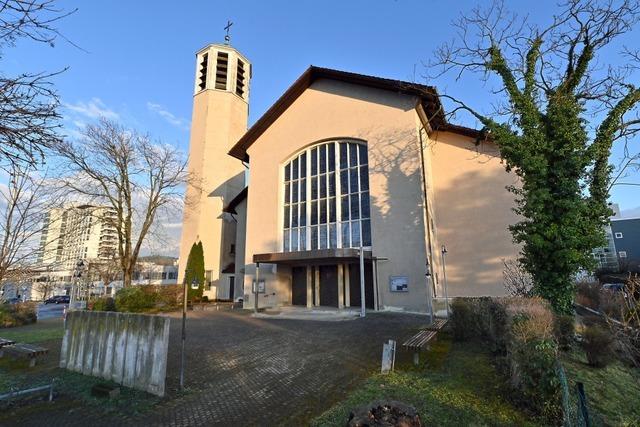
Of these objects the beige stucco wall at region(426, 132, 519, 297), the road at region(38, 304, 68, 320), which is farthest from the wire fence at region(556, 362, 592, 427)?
the road at region(38, 304, 68, 320)

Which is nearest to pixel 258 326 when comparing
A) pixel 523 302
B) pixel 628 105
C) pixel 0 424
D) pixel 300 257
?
pixel 300 257

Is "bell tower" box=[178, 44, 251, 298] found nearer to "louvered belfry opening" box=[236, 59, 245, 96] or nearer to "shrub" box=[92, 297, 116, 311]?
"louvered belfry opening" box=[236, 59, 245, 96]

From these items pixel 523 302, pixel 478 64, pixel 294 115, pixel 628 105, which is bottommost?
pixel 523 302

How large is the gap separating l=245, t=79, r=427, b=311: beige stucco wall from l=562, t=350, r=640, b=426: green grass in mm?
8769

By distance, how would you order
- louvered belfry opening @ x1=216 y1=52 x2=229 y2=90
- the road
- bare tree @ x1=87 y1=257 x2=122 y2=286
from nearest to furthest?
the road, louvered belfry opening @ x1=216 y1=52 x2=229 y2=90, bare tree @ x1=87 y1=257 x2=122 y2=286

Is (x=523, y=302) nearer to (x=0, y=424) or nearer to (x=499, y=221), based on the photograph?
(x=0, y=424)

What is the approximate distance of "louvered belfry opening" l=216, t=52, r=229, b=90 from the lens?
2973cm

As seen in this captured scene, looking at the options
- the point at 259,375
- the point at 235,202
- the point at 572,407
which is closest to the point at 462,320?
the point at 572,407

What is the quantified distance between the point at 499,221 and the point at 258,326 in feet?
48.0

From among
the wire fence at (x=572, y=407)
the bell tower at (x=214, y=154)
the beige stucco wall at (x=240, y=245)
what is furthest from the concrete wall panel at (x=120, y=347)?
the bell tower at (x=214, y=154)

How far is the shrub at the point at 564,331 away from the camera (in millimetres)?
8141

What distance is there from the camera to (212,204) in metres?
27.7

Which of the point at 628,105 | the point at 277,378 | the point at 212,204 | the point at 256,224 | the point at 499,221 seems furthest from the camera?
the point at 212,204

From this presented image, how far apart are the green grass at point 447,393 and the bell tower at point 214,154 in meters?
22.6
